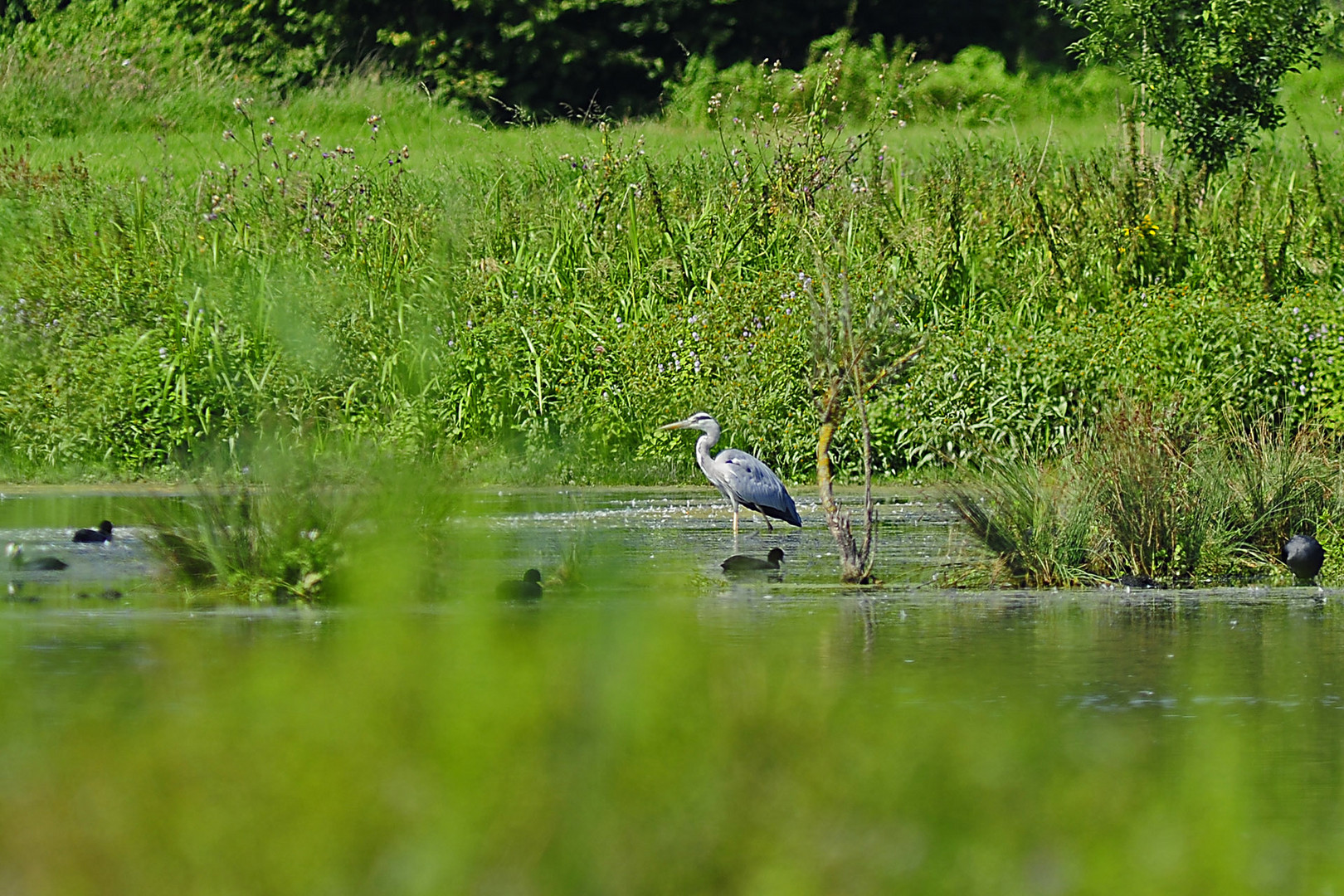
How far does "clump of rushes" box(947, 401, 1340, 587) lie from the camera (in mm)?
8445

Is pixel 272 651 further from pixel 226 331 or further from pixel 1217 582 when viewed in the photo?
pixel 226 331

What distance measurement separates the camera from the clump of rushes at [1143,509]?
8445mm

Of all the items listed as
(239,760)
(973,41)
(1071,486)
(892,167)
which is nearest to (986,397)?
(1071,486)

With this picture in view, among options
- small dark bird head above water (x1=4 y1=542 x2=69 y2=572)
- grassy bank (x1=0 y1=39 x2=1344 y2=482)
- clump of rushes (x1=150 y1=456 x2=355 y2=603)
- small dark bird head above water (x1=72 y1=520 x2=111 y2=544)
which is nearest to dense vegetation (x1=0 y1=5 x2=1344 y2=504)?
grassy bank (x1=0 y1=39 x2=1344 y2=482)

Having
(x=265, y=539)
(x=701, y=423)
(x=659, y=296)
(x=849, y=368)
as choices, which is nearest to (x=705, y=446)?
(x=701, y=423)

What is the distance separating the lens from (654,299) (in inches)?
555

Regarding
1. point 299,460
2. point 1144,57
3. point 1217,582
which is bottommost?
point 1217,582

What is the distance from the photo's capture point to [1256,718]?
5531 millimetres

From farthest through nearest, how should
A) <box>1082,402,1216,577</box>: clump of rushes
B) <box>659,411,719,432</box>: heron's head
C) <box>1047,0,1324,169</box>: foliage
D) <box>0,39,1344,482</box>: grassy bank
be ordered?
<box>1047,0,1324,169</box>: foliage → <box>0,39,1344,482</box>: grassy bank → <box>659,411,719,432</box>: heron's head → <box>1082,402,1216,577</box>: clump of rushes

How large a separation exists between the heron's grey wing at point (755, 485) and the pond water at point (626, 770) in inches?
145

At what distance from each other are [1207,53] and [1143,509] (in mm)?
7130

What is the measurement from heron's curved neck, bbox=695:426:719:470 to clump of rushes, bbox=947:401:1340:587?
1605mm

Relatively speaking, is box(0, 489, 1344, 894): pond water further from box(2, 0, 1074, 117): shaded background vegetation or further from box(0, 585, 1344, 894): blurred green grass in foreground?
box(2, 0, 1074, 117): shaded background vegetation

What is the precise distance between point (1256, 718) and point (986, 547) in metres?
3.01
